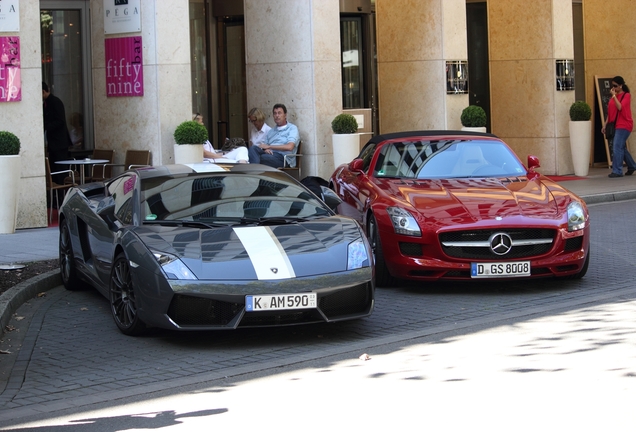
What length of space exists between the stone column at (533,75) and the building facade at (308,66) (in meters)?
0.03

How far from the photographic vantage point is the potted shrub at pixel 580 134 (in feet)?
69.7

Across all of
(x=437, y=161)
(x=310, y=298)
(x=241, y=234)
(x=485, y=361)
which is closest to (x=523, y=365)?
(x=485, y=361)

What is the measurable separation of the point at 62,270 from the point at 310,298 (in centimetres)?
388

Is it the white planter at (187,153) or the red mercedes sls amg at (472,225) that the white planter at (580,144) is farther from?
the red mercedes sls amg at (472,225)

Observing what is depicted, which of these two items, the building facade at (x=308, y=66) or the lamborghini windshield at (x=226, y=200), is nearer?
the lamborghini windshield at (x=226, y=200)

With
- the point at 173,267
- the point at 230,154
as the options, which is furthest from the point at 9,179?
the point at 173,267

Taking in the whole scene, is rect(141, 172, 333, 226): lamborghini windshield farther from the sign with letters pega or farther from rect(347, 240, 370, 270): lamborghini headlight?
the sign with letters pega

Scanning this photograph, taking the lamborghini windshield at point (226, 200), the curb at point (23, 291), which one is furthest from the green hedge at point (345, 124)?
the lamborghini windshield at point (226, 200)

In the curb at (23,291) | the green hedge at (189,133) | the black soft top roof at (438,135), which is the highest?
the green hedge at (189,133)

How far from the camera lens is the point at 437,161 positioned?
1121cm

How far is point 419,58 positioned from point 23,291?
41.5 feet

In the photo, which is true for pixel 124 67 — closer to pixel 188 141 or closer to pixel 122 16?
pixel 122 16

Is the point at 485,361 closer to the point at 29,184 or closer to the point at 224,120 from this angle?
the point at 29,184

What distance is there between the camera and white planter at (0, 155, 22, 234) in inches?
537
